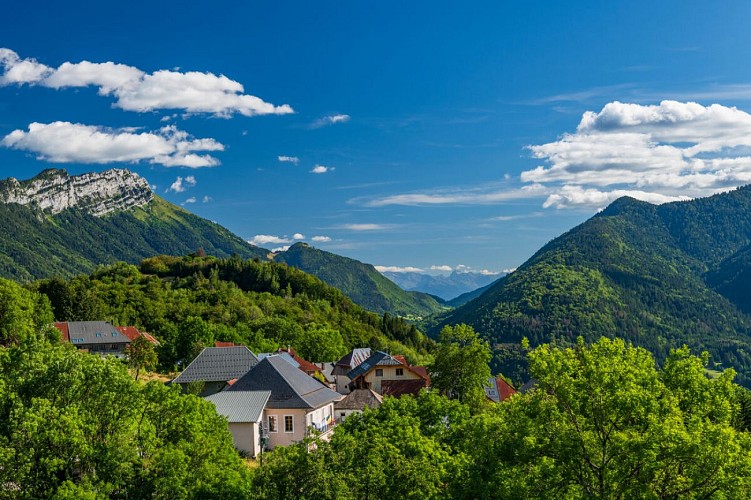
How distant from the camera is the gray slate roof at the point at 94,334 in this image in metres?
122

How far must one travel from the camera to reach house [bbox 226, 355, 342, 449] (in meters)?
55.2

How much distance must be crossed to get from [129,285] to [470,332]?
415ft

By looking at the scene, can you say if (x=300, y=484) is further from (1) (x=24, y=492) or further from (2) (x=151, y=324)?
(2) (x=151, y=324)

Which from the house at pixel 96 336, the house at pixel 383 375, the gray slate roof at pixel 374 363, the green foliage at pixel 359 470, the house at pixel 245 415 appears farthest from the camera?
the house at pixel 96 336

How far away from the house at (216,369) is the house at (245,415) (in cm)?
1353

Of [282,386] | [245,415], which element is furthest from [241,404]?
[282,386]

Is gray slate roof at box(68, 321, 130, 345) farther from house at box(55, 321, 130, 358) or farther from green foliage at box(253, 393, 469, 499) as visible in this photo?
green foliage at box(253, 393, 469, 499)

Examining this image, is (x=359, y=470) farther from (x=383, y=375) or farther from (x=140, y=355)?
(x=383, y=375)

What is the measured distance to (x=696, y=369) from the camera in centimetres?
2538

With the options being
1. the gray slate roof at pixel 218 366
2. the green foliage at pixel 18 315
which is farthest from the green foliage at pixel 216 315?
the gray slate roof at pixel 218 366

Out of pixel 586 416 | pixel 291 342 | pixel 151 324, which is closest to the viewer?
pixel 586 416

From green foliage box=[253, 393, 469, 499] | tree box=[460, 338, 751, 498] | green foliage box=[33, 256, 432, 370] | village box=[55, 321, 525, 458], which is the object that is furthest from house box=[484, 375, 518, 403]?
tree box=[460, 338, 751, 498]

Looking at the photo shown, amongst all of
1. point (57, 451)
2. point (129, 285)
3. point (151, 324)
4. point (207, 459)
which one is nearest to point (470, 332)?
point (207, 459)

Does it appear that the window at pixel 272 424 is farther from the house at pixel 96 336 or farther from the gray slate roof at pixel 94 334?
the gray slate roof at pixel 94 334
